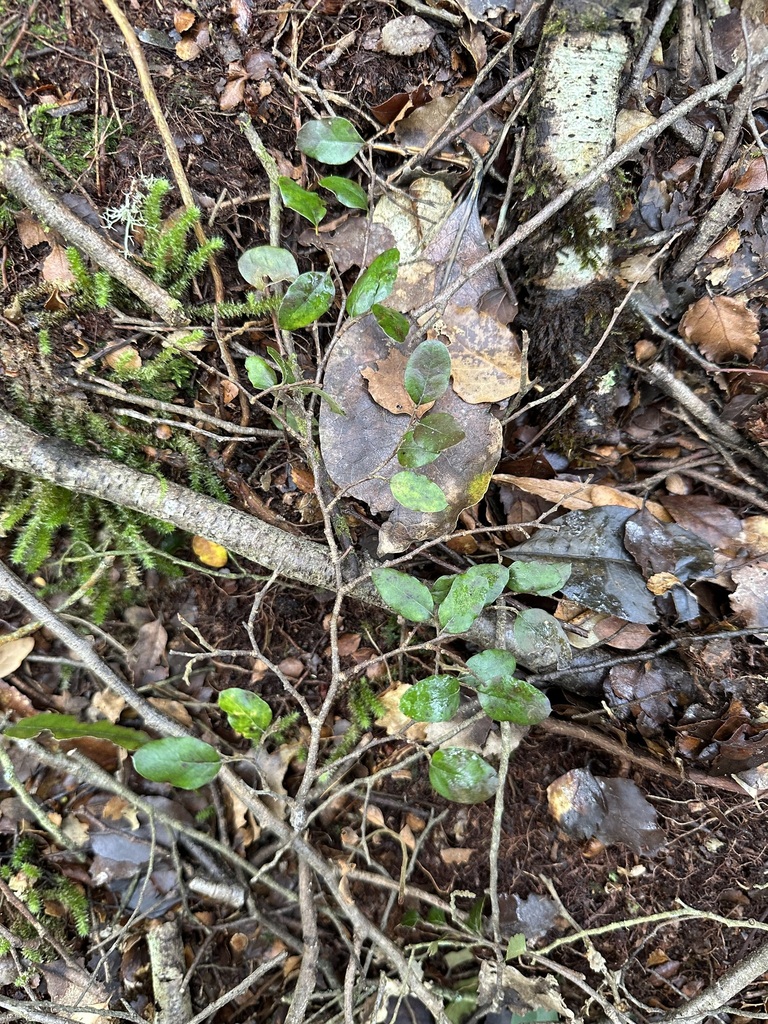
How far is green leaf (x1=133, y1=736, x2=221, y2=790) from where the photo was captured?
75.1 inches

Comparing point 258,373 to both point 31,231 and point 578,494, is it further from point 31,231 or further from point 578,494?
point 578,494

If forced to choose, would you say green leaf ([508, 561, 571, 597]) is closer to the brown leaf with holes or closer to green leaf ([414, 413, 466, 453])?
green leaf ([414, 413, 466, 453])

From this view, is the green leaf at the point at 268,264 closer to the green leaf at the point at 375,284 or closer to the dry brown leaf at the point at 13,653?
the green leaf at the point at 375,284

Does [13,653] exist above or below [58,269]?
below

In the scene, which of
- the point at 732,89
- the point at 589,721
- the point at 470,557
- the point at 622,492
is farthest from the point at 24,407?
the point at 732,89

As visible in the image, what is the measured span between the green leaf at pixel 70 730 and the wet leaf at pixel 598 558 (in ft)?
5.73

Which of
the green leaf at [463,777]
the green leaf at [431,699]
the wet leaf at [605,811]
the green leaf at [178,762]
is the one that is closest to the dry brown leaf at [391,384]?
the green leaf at [431,699]

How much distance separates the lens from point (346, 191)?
2154mm

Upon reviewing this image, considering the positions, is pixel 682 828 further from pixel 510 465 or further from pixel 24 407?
pixel 24 407

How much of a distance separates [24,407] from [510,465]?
208cm

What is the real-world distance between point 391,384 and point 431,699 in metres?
1.16

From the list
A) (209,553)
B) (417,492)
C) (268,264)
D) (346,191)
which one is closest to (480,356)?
(417,492)

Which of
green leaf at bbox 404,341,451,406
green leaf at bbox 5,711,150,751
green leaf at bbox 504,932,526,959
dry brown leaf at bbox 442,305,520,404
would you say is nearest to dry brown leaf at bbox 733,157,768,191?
dry brown leaf at bbox 442,305,520,404

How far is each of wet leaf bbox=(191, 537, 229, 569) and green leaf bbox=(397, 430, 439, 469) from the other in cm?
111
